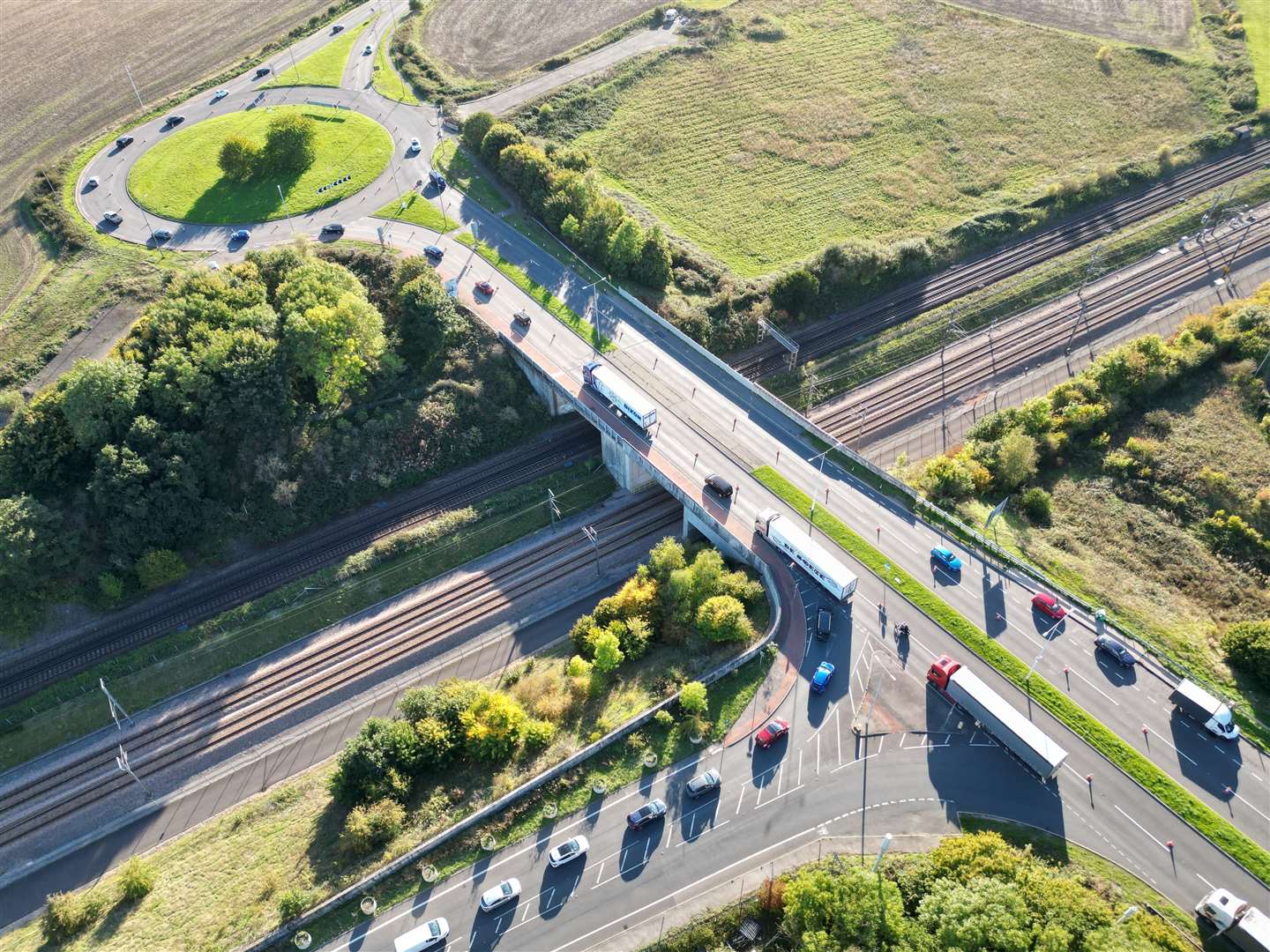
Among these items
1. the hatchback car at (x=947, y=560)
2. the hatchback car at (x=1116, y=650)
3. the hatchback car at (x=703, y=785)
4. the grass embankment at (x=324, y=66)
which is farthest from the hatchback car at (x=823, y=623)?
the grass embankment at (x=324, y=66)

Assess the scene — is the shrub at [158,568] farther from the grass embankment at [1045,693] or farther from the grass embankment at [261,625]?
the grass embankment at [1045,693]

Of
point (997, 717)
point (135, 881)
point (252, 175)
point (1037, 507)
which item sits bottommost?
point (1037, 507)

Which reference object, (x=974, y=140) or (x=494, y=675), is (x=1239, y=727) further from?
(x=974, y=140)

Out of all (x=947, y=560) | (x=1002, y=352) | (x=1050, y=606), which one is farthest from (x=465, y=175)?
(x=1050, y=606)

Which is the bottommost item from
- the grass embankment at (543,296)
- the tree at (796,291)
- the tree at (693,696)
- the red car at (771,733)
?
the red car at (771,733)

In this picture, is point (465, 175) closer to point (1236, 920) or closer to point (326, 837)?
point (326, 837)

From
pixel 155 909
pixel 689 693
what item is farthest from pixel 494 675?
pixel 155 909

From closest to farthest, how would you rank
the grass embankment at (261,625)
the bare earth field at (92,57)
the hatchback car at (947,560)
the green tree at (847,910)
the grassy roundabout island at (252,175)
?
the green tree at (847,910)
the hatchback car at (947,560)
the grass embankment at (261,625)
the grassy roundabout island at (252,175)
the bare earth field at (92,57)
